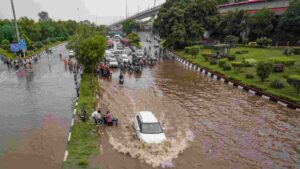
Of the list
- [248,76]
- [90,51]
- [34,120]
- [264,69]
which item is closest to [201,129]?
[34,120]

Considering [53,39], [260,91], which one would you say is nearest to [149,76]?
[260,91]

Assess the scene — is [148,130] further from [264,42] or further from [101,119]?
[264,42]

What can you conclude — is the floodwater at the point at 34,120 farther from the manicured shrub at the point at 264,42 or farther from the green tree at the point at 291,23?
the green tree at the point at 291,23

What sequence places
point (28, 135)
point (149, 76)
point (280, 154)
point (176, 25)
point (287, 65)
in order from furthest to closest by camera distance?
point (176, 25), point (149, 76), point (287, 65), point (28, 135), point (280, 154)

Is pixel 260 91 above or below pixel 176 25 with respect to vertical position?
below

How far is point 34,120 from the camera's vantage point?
16.7m

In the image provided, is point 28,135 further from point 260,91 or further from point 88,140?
point 260,91

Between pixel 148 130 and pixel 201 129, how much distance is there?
377 centimetres

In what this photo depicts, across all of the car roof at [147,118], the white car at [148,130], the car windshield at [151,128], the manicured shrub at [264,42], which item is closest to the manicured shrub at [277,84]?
the car roof at [147,118]

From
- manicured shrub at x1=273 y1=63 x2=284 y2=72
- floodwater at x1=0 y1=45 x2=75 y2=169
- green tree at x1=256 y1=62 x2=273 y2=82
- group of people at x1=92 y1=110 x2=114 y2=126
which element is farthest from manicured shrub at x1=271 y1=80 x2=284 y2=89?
floodwater at x1=0 y1=45 x2=75 y2=169

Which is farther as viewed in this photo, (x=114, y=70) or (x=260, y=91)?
(x=114, y=70)

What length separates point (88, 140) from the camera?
13641 millimetres

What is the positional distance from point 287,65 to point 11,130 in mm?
26624

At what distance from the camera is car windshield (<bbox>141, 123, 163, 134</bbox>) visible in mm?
13938
